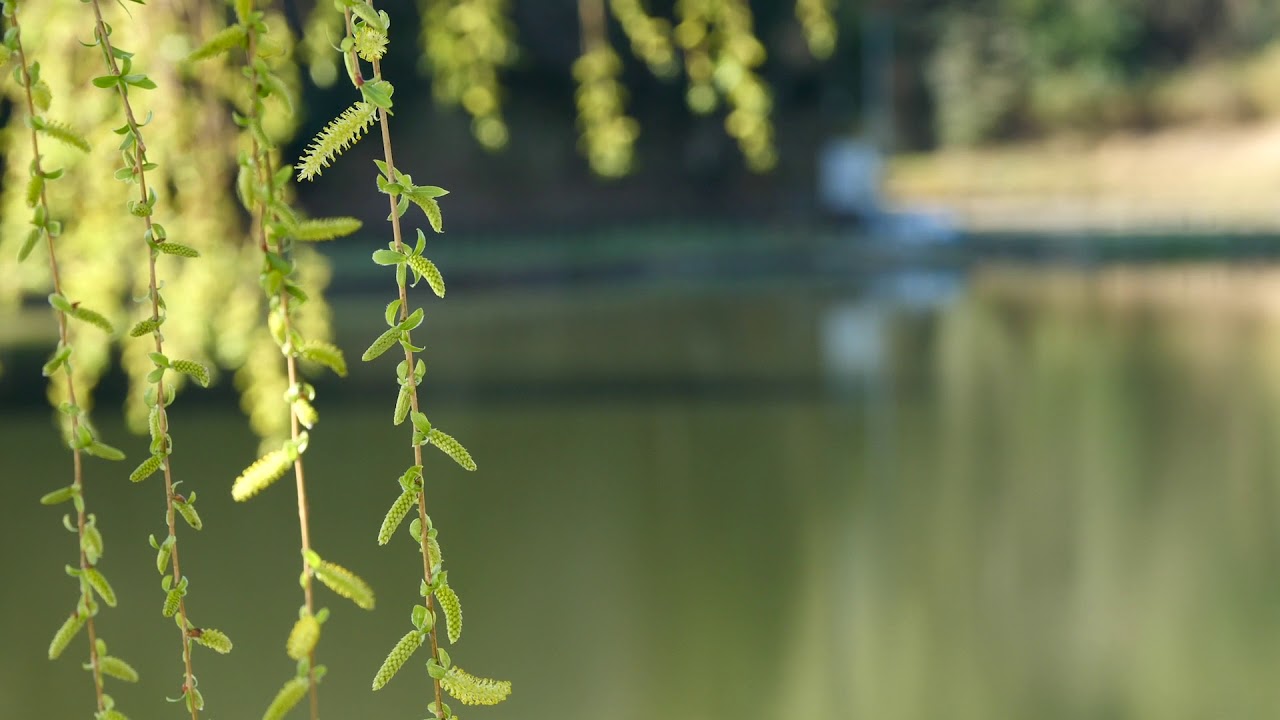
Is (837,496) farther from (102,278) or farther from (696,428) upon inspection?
(102,278)

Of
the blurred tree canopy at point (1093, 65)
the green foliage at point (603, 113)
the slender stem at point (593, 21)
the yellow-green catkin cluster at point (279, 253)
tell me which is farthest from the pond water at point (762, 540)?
the blurred tree canopy at point (1093, 65)

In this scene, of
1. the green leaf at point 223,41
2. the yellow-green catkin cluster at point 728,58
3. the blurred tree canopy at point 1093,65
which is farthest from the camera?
the blurred tree canopy at point 1093,65

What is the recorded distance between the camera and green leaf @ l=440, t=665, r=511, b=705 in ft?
1.73

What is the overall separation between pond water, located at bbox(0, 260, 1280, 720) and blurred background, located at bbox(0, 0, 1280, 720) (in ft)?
0.05

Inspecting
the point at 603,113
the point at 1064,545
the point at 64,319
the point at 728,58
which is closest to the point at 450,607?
the point at 64,319

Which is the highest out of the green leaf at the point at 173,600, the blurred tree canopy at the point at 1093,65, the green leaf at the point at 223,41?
the green leaf at the point at 223,41

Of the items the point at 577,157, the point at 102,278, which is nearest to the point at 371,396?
the point at 102,278

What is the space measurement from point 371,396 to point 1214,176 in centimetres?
1465

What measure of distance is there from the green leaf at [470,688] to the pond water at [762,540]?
71.8 inches

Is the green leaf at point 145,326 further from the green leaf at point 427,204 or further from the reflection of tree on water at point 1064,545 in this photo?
the reflection of tree on water at point 1064,545

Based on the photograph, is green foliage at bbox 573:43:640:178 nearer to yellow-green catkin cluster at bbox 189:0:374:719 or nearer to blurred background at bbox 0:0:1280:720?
blurred background at bbox 0:0:1280:720

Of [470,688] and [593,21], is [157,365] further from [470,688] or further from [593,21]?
[593,21]

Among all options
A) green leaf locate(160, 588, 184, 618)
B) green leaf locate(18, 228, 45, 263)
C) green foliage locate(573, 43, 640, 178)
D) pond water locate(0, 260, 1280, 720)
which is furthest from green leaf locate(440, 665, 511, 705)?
pond water locate(0, 260, 1280, 720)

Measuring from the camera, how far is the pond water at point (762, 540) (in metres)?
2.49
